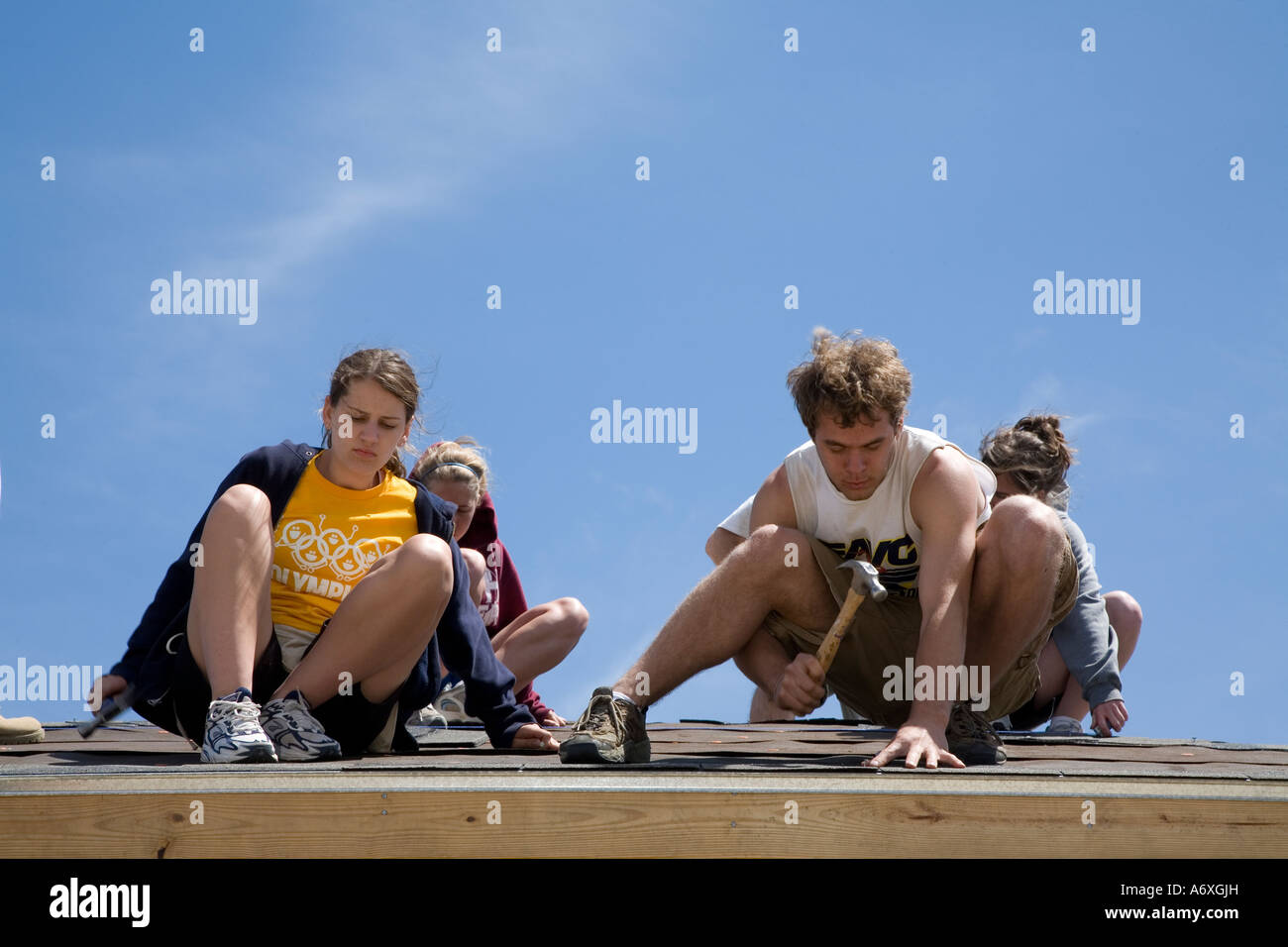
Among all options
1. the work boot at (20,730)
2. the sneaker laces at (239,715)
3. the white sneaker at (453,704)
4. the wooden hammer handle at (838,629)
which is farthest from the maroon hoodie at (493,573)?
the sneaker laces at (239,715)

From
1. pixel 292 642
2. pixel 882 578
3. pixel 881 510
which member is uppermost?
pixel 881 510

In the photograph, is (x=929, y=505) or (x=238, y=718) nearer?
(x=238, y=718)

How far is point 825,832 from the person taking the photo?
197 centimetres

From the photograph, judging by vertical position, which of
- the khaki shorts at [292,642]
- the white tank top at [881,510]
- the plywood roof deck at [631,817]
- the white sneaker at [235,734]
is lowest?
the plywood roof deck at [631,817]

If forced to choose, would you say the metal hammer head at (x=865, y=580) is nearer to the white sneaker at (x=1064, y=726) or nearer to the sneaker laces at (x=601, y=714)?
the sneaker laces at (x=601, y=714)

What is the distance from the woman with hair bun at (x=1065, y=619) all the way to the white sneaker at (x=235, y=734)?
103 inches

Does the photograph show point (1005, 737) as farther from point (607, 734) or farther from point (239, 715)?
point (239, 715)

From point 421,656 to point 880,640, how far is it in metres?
1.10

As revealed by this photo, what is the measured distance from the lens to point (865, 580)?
Result: 2.86 m

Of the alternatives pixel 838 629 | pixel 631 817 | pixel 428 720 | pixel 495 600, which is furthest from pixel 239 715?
pixel 495 600

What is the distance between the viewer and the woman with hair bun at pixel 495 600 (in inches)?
185
